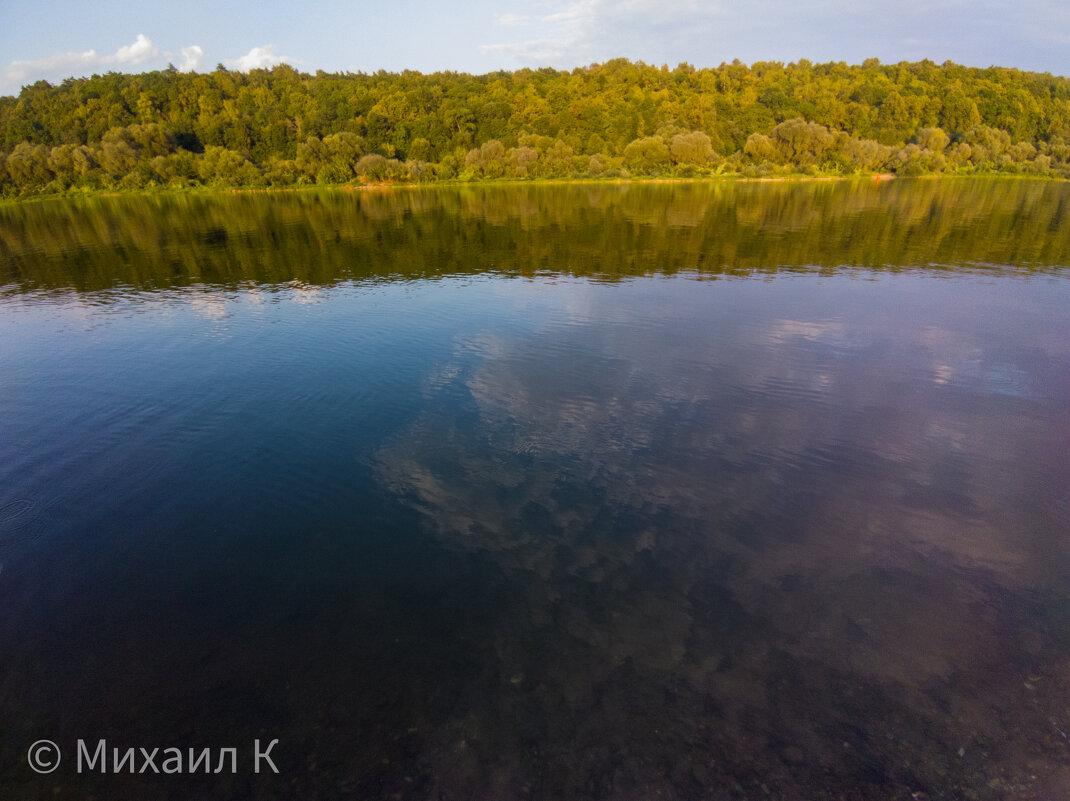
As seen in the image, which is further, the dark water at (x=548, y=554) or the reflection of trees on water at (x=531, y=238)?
the reflection of trees on water at (x=531, y=238)

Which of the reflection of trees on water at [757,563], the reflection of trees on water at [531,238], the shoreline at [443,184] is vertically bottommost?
the reflection of trees on water at [757,563]

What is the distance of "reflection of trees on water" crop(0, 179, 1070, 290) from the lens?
42.2m

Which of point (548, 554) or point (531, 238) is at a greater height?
point (531, 238)

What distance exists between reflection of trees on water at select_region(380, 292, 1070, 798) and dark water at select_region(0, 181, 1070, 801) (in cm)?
7

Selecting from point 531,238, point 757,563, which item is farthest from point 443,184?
point 757,563

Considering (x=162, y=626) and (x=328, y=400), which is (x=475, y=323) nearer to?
(x=328, y=400)

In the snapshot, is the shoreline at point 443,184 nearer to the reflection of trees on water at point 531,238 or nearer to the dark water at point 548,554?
the reflection of trees on water at point 531,238

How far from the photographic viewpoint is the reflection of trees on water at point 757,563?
790 centimetres

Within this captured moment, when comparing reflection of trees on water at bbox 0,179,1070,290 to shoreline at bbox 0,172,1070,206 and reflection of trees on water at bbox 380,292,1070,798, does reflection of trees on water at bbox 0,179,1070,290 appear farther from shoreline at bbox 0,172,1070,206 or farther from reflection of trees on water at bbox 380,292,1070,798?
shoreline at bbox 0,172,1070,206

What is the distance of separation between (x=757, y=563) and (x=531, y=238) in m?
48.9

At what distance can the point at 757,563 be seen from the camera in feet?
36.6

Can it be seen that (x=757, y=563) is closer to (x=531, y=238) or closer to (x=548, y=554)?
(x=548, y=554)

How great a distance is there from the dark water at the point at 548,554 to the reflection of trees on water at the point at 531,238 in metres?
16.2

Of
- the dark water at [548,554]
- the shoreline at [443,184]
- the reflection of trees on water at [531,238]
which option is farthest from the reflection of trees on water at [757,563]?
the shoreline at [443,184]
